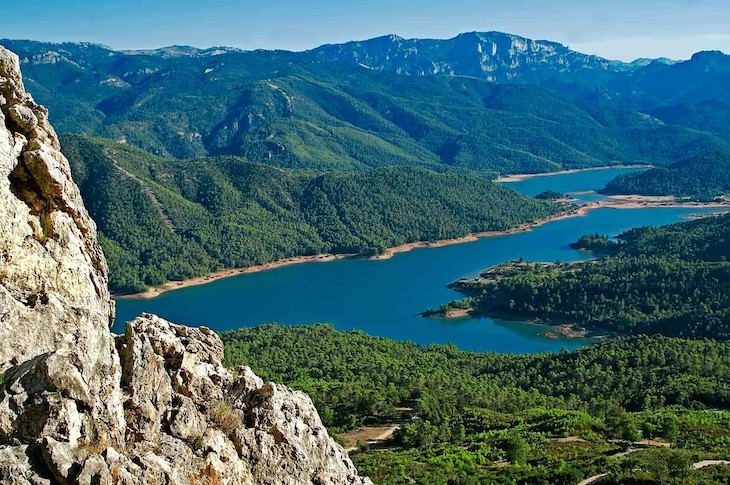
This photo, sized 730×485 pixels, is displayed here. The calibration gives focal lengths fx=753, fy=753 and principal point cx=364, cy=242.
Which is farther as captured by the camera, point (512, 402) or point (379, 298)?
point (379, 298)

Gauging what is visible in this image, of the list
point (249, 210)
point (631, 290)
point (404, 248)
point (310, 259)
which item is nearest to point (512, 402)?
point (631, 290)

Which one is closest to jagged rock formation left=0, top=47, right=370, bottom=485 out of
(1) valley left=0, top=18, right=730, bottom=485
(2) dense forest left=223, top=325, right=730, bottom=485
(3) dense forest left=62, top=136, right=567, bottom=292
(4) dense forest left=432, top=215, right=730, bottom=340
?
(1) valley left=0, top=18, right=730, bottom=485

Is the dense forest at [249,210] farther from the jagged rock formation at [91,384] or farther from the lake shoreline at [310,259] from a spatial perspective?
the jagged rock formation at [91,384]

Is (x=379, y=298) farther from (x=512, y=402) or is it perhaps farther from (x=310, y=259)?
(x=512, y=402)

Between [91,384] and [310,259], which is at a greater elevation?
[91,384]

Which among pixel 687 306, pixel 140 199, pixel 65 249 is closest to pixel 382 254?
pixel 140 199

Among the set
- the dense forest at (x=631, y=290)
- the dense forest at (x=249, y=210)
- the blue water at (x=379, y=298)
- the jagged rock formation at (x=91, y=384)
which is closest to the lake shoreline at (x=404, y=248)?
the dense forest at (x=249, y=210)
